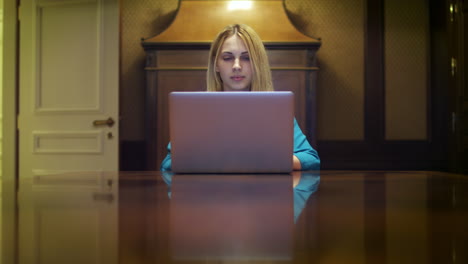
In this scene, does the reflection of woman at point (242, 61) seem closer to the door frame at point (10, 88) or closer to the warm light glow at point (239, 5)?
the warm light glow at point (239, 5)

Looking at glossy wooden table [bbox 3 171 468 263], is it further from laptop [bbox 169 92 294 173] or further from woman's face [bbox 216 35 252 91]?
woman's face [bbox 216 35 252 91]

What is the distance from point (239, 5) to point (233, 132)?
272cm

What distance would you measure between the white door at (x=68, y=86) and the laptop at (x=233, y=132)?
2.15 m

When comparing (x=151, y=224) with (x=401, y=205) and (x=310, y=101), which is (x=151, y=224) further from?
(x=310, y=101)

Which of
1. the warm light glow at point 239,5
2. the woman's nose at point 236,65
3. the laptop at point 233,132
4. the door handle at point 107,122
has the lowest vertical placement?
the laptop at point 233,132

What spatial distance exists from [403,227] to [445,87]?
3.91 metres

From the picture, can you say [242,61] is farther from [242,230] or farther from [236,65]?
[242,230]

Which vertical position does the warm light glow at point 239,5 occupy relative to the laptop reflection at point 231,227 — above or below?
above

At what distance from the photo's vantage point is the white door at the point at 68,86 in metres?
3.22

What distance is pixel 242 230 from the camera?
322 mm

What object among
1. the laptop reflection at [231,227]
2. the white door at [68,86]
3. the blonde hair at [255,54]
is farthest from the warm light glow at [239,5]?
the laptop reflection at [231,227]

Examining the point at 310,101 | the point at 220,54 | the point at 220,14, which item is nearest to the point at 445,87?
the point at 310,101

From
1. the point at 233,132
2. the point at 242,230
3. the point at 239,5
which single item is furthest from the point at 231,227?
the point at 239,5

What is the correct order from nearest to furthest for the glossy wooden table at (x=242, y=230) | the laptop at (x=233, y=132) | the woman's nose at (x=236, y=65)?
the glossy wooden table at (x=242, y=230)
the laptop at (x=233, y=132)
the woman's nose at (x=236, y=65)
